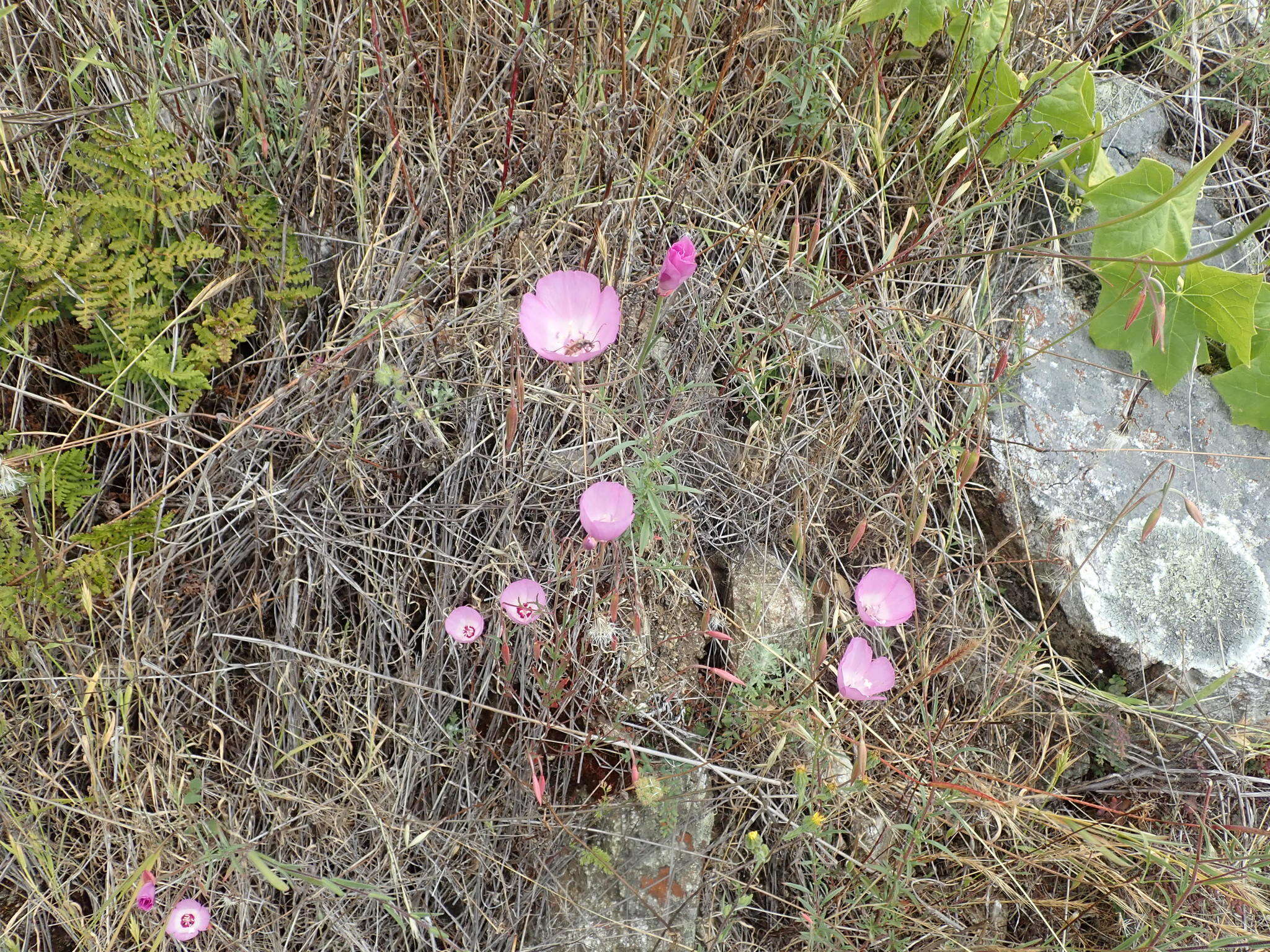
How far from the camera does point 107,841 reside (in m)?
Result: 1.80

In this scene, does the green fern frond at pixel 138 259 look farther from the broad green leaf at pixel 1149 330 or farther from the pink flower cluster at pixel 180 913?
the broad green leaf at pixel 1149 330

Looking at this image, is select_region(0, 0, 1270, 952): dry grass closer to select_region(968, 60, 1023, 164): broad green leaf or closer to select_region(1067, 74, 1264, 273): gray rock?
select_region(968, 60, 1023, 164): broad green leaf

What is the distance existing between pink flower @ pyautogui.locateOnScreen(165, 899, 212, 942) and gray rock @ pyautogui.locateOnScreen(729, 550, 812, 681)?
4.13 feet

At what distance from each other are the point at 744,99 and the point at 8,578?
2.00m

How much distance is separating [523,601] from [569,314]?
64 centimetres

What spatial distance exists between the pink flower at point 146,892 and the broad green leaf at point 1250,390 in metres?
2.85

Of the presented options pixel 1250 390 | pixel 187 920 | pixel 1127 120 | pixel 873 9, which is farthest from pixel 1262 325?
pixel 187 920

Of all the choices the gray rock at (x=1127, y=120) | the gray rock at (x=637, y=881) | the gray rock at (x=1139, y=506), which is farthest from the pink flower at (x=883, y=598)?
the gray rock at (x=1127, y=120)

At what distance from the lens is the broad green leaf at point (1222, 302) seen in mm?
2104

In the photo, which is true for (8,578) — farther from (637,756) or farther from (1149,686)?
(1149,686)

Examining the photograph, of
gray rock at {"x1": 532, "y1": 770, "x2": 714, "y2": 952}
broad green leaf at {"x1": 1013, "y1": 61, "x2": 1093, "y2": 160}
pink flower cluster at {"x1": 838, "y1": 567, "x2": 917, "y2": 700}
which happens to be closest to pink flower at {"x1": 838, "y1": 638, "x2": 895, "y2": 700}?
pink flower cluster at {"x1": 838, "y1": 567, "x2": 917, "y2": 700}

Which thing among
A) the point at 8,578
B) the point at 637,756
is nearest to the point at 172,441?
the point at 8,578

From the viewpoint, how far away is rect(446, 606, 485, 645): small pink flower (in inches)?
74.6

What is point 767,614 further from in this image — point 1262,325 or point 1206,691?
point 1262,325
